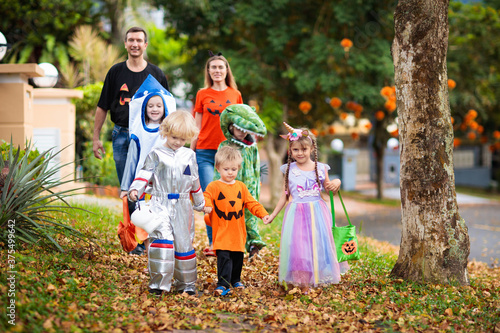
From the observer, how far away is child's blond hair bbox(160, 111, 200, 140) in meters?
4.48

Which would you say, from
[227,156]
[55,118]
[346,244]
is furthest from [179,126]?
[55,118]

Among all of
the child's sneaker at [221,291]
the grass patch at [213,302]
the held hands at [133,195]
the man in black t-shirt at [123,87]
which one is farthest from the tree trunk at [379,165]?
the held hands at [133,195]

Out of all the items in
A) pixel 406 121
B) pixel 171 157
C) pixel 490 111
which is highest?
pixel 490 111

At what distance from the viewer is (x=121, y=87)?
18.0 feet

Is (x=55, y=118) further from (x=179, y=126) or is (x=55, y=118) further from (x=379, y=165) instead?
(x=379, y=165)

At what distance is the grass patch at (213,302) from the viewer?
12.3ft

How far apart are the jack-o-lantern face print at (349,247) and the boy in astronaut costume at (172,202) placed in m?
1.35

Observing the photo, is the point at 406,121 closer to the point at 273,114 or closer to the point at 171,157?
the point at 171,157

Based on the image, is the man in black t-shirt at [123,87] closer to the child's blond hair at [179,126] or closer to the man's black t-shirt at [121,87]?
the man's black t-shirt at [121,87]

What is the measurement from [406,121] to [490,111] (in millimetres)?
19795

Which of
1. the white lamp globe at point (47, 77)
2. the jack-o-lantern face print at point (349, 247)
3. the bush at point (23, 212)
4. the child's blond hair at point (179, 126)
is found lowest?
Answer: the jack-o-lantern face print at point (349, 247)

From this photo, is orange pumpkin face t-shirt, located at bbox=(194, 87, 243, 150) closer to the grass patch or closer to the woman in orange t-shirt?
the woman in orange t-shirt

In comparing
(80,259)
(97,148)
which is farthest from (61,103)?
(80,259)

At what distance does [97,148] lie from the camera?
5613 mm
